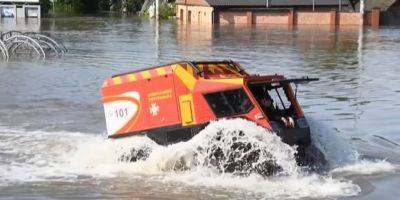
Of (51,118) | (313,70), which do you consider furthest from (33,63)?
(51,118)

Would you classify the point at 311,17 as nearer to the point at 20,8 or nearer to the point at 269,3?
the point at 269,3

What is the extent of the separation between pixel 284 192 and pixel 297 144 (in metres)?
1.16

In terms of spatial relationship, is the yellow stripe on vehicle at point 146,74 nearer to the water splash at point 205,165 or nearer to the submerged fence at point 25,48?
the water splash at point 205,165

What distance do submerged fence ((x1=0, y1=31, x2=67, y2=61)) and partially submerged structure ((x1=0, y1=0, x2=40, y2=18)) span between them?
64230 millimetres

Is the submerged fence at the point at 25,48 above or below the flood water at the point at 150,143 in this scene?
above

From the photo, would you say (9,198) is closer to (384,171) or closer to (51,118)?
(384,171)

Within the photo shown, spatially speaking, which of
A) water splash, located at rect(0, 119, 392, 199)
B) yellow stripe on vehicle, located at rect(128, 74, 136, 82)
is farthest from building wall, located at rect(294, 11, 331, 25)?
water splash, located at rect(0, 119, 392, 199)

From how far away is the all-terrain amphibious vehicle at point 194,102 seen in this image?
11.1 m

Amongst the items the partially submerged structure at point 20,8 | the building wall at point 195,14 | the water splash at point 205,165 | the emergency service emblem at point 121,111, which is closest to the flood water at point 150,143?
the water splash at point 205,165

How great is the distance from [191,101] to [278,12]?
77.5 meters

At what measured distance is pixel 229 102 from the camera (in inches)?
440

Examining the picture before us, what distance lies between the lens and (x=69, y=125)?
15.9 m

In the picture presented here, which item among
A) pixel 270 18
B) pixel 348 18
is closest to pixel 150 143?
pixel 348 18

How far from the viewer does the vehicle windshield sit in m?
11.4
